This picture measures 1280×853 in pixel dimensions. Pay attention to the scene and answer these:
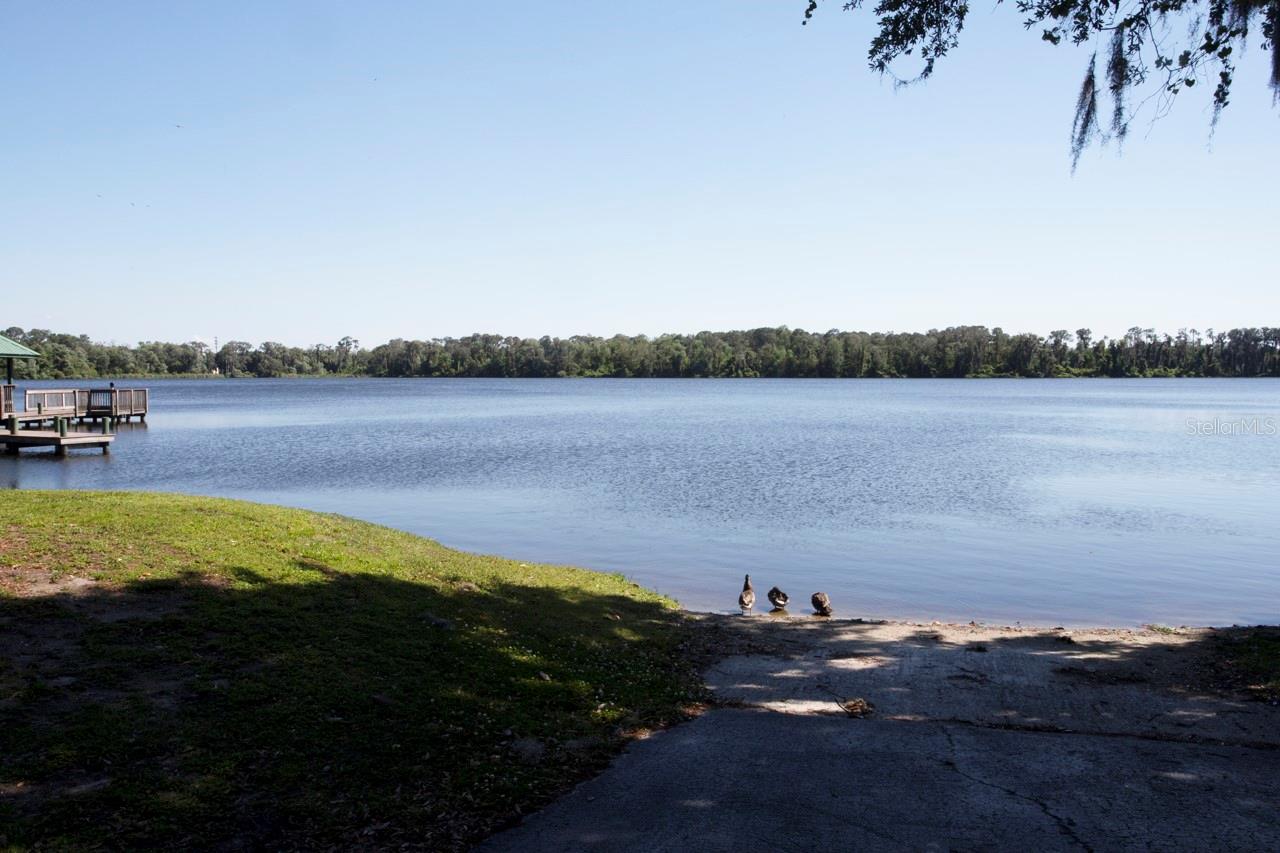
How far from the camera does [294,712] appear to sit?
5980 mm

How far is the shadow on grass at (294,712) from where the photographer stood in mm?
4793

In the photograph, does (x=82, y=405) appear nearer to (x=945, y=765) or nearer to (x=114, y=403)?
(x=114, y=403)

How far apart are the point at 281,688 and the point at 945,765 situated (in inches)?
189

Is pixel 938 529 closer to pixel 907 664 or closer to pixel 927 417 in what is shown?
pixel 907 664

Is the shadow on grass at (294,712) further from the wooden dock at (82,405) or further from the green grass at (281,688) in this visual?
the wooden dock at (82,405)

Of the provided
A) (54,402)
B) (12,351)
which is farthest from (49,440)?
(54,402)

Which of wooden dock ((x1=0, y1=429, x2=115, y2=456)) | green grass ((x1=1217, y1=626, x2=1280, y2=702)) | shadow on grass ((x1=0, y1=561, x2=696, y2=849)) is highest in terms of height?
shadow on grass ((x1=0, y1=561, x2=696, y2=849))

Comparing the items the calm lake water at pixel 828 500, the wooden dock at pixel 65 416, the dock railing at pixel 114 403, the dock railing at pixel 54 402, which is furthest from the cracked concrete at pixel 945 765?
the dock railing at pixel 114 403

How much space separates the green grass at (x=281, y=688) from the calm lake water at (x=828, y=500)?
6264 mm

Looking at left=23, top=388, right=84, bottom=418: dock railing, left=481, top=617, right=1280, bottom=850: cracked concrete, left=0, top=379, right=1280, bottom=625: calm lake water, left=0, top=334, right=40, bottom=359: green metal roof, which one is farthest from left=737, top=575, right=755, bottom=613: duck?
left=23, top=388, right=84, bottom=418: dock railing

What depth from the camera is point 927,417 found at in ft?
220

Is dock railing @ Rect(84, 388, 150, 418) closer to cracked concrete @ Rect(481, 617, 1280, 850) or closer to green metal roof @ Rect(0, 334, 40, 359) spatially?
green metal roof @ Rect(0, 334, 40, 359)

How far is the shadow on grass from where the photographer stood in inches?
189

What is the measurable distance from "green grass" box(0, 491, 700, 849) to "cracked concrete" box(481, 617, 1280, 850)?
1.81 feet
